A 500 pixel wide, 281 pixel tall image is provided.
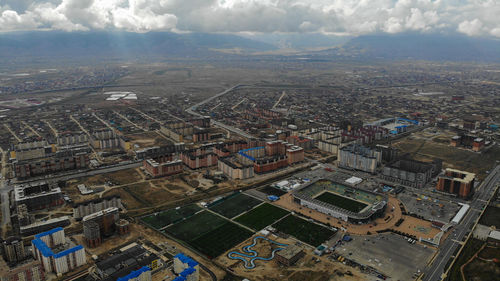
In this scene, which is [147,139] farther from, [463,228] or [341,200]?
[463,228]

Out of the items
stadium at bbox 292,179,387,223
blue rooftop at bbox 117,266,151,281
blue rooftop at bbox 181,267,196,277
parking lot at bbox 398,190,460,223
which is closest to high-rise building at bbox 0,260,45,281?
blue rooftop at bbox 117,266,151,281

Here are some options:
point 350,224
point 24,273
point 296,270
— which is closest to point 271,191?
point 350,224

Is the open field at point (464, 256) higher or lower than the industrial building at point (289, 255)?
lower

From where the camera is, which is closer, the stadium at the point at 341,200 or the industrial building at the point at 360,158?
the stadium at the point at 341,200

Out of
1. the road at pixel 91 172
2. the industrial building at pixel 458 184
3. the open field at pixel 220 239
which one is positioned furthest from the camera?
the road at pixel 91 172

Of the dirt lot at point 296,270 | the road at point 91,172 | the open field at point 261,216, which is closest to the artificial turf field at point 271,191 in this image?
the open field at point 261,216

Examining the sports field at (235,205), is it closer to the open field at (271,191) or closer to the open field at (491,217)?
the open field at (271,191)
